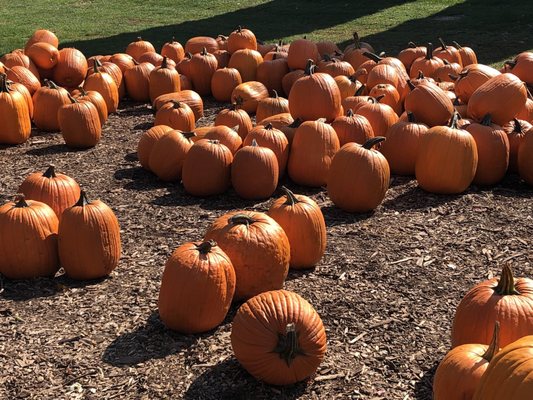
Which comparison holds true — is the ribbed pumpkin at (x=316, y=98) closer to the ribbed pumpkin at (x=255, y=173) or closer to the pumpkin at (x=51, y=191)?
the ribbed pumpkin at (x=255, y=173)

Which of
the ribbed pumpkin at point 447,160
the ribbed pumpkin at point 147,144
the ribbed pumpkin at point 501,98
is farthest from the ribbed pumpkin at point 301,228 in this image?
the ribbed pumpkin at point 501,98

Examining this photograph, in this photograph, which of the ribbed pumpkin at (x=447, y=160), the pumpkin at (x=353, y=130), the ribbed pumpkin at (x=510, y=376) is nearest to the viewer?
the ribbed pumpkin at (x=510, y=376)

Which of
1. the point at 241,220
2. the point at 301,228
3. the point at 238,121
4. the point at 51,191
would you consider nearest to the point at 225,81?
the point at 238,121

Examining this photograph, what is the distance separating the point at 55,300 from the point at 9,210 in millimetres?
672

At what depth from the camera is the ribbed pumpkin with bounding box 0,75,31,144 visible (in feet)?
24.5

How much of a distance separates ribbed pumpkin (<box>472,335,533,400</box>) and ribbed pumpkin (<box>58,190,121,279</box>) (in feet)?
8.57

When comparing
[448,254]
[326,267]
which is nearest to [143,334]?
[326,267]

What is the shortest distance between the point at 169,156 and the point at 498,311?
12.0ft

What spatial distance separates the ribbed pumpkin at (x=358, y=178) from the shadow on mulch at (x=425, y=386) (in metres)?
2.12

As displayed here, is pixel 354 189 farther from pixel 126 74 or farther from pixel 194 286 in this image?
pixel 126 74

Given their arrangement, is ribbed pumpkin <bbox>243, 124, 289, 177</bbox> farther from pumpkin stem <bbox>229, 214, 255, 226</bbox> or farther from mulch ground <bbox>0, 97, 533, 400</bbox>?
pumpkin stem <bbox>229, 214, 255, 226</bbox>

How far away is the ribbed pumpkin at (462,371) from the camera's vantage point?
3104 millimetres

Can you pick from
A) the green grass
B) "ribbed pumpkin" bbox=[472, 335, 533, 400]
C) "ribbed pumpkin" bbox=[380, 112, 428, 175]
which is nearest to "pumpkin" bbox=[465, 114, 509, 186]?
"ribbed pumpkin" bbox=[380, 112, 428, 175]

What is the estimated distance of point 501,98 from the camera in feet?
21.6
